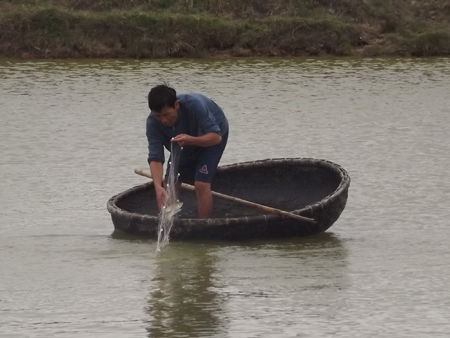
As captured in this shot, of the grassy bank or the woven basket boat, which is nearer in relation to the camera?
the woven basket boat

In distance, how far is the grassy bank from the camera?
A: 21.1 metres

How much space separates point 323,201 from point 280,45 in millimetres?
14205

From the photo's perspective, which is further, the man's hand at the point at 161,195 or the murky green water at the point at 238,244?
the man's hand at the point at 161,195

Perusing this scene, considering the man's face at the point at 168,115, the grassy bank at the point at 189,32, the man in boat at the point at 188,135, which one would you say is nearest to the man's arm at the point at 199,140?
the man in boat at the point at 188,135

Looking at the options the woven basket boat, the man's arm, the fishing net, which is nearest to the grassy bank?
the woven basket boat

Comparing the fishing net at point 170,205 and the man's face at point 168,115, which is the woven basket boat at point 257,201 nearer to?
the fishing net at point 170,205

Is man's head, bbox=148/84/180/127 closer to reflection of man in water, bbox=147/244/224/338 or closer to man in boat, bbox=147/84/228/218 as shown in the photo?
man in boat, bbox=147/84/228/218

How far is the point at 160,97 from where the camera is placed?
7184mm

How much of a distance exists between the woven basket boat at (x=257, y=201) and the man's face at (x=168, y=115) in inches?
25.9

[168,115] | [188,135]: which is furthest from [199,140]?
[168,115]

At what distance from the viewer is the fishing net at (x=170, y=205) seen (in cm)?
748

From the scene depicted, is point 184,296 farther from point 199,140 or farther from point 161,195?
point 199,140

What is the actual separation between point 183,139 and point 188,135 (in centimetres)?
15

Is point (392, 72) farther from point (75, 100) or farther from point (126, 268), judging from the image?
point (126, 268)
